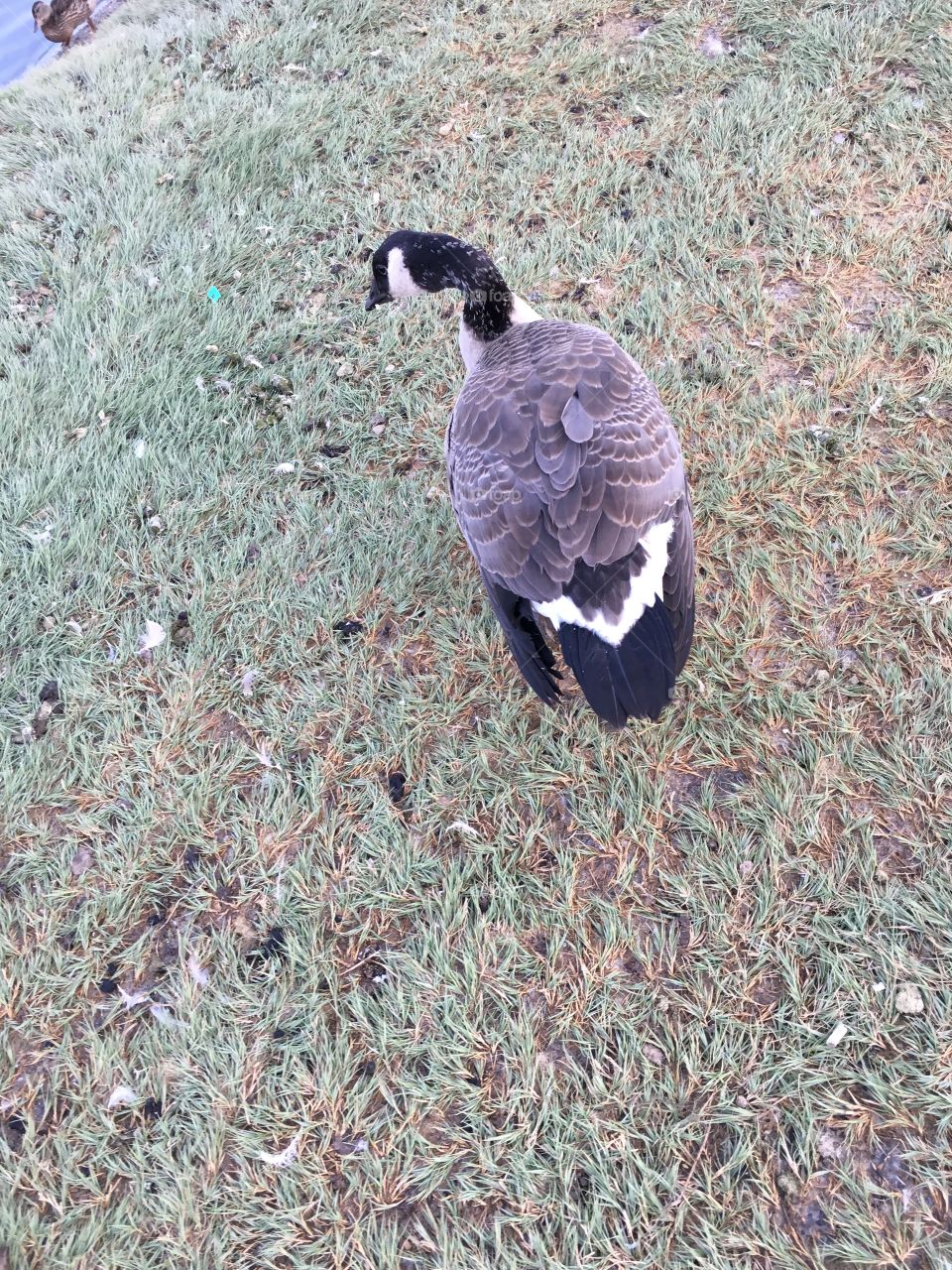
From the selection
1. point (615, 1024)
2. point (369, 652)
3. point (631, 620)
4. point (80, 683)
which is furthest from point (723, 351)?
point (80, 683)

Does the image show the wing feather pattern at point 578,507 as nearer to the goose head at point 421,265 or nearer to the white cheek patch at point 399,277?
the goose head at point 421,265

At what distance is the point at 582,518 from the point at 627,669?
485 mm

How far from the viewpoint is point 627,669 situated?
216cm

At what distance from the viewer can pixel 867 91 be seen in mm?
4344

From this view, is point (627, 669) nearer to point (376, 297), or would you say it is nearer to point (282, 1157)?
Answer: point (282, 1157)

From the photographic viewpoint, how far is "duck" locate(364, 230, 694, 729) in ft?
7.26

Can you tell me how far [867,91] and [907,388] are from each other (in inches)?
95.2

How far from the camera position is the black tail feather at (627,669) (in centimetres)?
213

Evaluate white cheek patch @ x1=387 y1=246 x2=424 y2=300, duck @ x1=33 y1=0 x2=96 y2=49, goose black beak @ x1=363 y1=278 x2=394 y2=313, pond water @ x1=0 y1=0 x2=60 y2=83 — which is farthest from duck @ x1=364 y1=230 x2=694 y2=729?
pond water @ x1=0 y1=0 x2=60 y2=83

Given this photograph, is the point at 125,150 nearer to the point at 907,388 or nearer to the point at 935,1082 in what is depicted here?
the point at 907,388

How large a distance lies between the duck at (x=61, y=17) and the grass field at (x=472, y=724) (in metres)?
4.04

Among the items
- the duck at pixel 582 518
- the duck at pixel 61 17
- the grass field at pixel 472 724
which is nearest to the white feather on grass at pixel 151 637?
the grass field at pixel 472 724

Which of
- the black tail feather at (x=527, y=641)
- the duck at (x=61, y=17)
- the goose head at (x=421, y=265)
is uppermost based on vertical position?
the duck at (x=61, y=17)

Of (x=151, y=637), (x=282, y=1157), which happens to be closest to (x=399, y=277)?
(x=151, y=637)
